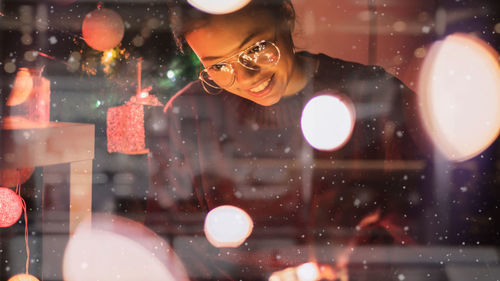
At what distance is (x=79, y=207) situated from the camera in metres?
0.61

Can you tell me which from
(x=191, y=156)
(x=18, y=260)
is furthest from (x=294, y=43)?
(x=18, y=260)

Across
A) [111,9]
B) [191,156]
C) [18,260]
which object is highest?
[111,9]

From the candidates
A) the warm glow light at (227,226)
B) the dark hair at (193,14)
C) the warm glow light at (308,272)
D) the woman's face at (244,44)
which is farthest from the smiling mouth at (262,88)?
the warm glow light at (308,272)

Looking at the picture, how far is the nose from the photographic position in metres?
0.58

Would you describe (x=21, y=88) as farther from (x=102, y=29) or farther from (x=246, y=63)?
(x=246, y=63)

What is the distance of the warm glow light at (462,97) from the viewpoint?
60 centimetres

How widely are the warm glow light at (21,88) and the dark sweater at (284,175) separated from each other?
0.26 m

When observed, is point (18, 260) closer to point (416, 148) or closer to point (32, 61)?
point (32, 61)

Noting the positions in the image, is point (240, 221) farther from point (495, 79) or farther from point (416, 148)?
point (495, 79)

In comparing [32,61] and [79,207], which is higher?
[32,61]

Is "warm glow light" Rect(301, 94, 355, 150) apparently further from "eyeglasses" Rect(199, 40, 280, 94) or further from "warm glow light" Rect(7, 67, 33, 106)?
"warm glow light" Rect(7, 67, 33, 106)

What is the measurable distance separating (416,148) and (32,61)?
0.78 meters

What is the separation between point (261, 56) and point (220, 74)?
85 mm

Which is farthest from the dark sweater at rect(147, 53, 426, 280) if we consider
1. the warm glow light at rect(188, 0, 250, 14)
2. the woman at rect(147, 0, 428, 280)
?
the warm glow light at rect(188, 0, 250, 14)
